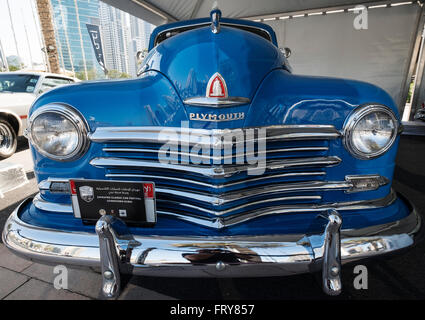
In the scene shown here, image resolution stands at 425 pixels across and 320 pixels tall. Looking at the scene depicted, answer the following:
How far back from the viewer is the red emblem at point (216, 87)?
122cm

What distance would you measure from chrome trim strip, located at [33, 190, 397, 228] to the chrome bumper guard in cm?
12

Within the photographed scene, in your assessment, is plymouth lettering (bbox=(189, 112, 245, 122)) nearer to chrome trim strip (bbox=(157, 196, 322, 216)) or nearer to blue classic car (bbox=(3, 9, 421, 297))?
blue classic car (bbox=(3, 9, 421, 297))

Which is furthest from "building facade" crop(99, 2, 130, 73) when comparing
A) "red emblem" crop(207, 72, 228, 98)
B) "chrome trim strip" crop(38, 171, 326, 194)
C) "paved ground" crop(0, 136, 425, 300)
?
"red emblem" crop(207, 72, 228, 98)

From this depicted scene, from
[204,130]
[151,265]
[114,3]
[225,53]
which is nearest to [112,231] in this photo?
[151,265]

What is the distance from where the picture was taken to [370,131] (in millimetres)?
1336

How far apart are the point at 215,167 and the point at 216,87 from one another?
375mm

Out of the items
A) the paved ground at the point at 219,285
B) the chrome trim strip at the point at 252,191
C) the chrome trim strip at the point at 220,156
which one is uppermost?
the chrome trim strip at the point at 220,156

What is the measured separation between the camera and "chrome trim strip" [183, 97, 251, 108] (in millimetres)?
1212

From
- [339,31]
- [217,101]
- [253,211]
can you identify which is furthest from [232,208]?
[339,31]

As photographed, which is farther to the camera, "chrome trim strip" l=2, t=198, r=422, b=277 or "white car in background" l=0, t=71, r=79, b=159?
"white car in background" l=0, t=71, r=79, b=159

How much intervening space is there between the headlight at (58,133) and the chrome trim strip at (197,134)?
3.1 inches

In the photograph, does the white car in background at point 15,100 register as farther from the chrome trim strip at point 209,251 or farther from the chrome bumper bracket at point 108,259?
the chrome bumper bracket at point 108,259

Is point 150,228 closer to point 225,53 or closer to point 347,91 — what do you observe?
point 225,53

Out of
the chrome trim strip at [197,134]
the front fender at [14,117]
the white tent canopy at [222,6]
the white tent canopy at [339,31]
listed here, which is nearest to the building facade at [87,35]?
the white tent canopy at [222,6]
